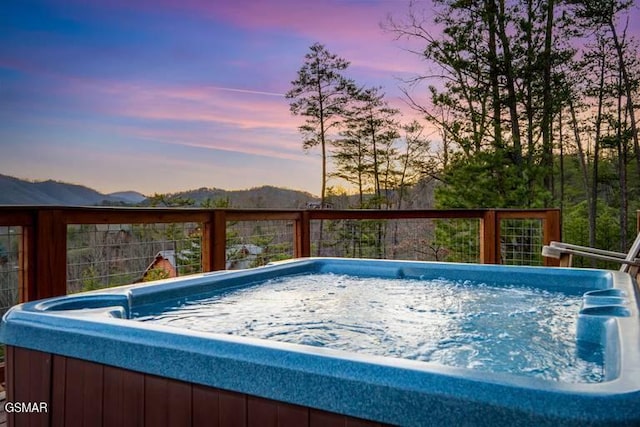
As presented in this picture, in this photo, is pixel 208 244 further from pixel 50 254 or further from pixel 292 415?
pixel 292 415

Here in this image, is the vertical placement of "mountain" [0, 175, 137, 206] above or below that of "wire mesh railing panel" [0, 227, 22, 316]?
above

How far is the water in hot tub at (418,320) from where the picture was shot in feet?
5.11

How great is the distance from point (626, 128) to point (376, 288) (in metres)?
8.06

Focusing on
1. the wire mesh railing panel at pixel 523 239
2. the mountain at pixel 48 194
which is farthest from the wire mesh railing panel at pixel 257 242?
the mountain at pixel 48 194

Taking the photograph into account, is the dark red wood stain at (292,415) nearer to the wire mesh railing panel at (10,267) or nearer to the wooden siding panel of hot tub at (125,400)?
the wooden siding panel of hot tub at (125,400)

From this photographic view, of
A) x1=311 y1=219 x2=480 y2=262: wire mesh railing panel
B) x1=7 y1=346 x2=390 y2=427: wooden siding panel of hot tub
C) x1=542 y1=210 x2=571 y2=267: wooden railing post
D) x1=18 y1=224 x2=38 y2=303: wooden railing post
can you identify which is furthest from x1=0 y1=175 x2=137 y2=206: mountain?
x1=7 y1=346 x2=390 y2=427: wooden siding panel of hot tub

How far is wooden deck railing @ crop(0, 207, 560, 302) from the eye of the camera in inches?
86.8

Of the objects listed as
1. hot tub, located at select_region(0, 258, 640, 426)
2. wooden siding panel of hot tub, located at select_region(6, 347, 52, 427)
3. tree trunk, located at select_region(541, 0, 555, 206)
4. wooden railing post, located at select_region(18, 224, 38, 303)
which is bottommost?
wooden siding panel of hot tub, located at select_region(6, 347, 52, 427)

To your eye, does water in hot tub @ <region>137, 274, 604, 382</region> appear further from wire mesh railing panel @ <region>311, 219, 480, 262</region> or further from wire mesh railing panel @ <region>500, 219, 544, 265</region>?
wire mesh railing panel @ <region>500, 219, 544, 265</region>

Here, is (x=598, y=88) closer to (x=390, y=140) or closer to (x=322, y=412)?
(x=390, y=140)

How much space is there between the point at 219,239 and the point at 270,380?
228 centimetres

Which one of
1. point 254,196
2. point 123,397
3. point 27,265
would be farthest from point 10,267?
point 254,196

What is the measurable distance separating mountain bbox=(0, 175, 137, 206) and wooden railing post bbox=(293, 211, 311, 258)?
4.27 metres

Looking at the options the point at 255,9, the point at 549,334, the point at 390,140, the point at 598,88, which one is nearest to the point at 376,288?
the point at 549,334
